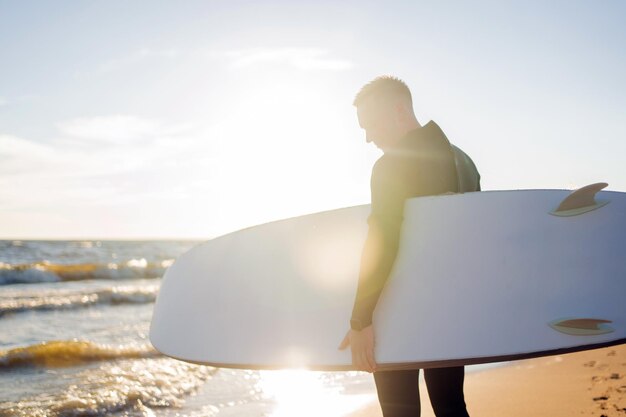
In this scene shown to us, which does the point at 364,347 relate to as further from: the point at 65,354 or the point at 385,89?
the point at 65,354

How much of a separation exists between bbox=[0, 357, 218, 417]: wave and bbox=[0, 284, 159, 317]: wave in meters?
4.84

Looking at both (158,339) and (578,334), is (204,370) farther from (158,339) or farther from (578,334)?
(578,334)

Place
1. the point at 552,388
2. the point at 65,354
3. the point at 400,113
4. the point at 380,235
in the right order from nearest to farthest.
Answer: the point at 380,235 → the point at 400,113 → the point at 552,388 → the point at 65,354

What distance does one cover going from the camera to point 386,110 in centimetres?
164

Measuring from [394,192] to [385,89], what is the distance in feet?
1.02

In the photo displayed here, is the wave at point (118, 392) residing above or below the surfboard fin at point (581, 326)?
below

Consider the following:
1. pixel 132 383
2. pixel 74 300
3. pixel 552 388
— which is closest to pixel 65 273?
pixel 74 300

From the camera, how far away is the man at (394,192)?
1.55m

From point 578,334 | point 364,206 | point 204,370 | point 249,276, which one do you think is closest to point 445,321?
point 578,334

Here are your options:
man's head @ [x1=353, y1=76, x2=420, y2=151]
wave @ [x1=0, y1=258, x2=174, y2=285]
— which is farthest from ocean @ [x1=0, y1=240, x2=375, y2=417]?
wave @ [x1=0, y1=258, x2=174, y2=285]

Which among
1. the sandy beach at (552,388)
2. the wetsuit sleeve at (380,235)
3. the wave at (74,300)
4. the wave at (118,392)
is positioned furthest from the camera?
the wave at (74,300)

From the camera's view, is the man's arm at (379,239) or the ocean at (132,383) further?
the ocean at (132,383)

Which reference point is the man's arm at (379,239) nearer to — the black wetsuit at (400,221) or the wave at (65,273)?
the black wetsuit at (400,221)

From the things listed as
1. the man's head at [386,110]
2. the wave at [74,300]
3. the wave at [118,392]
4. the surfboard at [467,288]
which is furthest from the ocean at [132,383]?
the man's head at [386,110]
